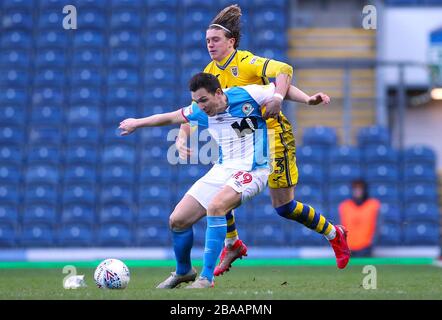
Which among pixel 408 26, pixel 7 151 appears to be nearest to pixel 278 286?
pixel 7 151

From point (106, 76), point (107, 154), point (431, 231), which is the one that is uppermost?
point (106, 76)

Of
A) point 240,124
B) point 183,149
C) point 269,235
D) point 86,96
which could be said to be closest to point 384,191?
point 269,235

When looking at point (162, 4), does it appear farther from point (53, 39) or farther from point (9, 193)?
point (9, 193)

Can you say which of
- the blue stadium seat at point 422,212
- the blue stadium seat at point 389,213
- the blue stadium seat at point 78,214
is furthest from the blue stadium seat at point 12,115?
the blue stadium seat at point 422,212

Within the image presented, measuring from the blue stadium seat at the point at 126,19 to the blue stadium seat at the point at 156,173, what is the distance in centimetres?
298

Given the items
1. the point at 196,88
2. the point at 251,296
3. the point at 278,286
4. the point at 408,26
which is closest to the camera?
the point at 251,296

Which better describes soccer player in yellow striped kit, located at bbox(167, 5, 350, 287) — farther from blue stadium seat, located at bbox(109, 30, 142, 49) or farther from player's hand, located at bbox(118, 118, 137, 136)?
blue stadium seat, located at bbox(109, 30, 142, 49)

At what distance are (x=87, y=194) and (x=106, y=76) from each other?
246cm

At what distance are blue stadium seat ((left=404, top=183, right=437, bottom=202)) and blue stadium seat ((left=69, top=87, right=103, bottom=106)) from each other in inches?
207

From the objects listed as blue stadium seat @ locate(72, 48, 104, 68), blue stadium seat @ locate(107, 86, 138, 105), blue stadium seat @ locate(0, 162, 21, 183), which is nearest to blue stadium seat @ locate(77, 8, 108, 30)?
blue stadium seat @ locate(72, 48, 104, 68)

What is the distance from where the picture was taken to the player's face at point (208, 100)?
21.8 ft

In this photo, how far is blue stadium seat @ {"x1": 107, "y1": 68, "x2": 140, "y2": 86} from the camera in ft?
50.4

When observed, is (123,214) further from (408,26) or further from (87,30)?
(408,26)

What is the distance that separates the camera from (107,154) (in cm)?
1458
